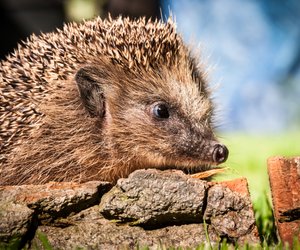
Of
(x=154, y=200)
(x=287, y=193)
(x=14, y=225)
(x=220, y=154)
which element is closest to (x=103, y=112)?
(x=220, y=154)

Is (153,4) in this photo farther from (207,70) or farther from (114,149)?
(114,149)

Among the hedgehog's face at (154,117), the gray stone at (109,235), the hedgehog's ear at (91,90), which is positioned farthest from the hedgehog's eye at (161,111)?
the gray stone at (109,235)

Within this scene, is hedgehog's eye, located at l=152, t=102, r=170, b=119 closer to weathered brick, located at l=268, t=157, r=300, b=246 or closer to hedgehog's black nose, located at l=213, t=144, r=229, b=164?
hedgehog's black nose, located at l=213, t=144, r=229, b=164

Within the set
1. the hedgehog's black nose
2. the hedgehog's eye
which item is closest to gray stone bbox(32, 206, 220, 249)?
the hedgehog's black nose

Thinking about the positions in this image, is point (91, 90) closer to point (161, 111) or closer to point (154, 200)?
point (161, 111)

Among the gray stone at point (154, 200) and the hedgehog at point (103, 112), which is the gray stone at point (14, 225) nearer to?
the gray stone at point (154, 200)

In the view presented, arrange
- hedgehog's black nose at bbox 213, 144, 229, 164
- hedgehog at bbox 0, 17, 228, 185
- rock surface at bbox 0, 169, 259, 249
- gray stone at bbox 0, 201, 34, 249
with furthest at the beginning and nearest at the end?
hedgehog at bbox 0, 17, 228, 185 < hedgehog's black nose at bbox 213, 144, 229, 164 < rock surface at bbox 0, 169, 259, 249 < gray stone at bbox 0, 201, 34, 249
